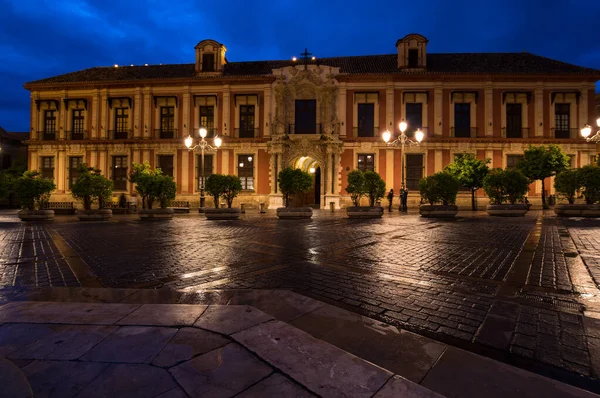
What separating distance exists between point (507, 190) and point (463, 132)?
13205 mm

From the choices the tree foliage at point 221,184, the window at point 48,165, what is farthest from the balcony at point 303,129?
the window at point 48,165

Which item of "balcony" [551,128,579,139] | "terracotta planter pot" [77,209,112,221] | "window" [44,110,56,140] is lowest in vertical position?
"terracotta planter pot" [77,209,112,221]

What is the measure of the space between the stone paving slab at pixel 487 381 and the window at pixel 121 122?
107ft

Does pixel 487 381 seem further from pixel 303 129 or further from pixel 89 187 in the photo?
pixel 303 129

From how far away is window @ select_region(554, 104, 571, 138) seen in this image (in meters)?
25.5

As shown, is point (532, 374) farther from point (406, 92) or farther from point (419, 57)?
point (419, 57)

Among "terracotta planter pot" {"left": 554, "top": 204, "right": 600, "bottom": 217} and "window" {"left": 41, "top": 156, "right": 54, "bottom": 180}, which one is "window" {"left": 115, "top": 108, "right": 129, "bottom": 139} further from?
"terracotta planter pot" {"left": 554, "top": 204, "right": 600, "bottom": 217}

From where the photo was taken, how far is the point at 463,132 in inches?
1025

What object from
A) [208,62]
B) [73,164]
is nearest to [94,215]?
[73,164]

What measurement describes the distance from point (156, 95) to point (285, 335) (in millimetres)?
30560

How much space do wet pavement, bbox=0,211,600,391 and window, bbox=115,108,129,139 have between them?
23.9 m

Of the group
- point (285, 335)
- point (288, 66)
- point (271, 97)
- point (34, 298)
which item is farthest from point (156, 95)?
point (285, 335)

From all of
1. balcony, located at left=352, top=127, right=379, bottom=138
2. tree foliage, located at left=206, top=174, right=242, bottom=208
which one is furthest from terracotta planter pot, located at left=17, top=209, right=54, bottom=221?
balcony, located at left=352, top=127, right=379, bottom=138

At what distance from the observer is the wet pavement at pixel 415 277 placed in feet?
8.02
